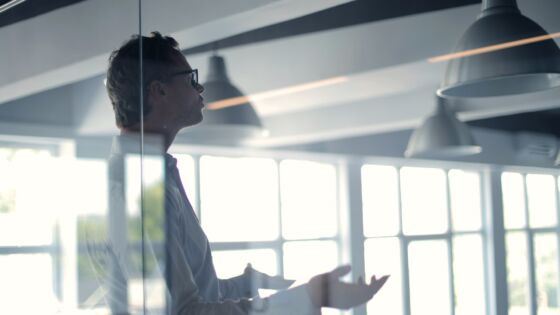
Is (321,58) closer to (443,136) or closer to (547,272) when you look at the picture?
(443,136)

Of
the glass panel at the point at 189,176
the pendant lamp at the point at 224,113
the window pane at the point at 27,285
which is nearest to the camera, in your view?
the pendant lamp at the point at 224,113

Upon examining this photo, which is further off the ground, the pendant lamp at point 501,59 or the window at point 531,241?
the pendant lamp at point 501,59

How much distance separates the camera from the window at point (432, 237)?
3.18ft

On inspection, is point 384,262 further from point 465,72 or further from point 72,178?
point 72,178

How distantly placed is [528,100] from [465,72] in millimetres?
89

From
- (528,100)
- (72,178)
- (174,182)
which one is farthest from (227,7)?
(528,100)

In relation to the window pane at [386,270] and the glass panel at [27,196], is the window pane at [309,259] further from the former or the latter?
the glass panel at [27,196]

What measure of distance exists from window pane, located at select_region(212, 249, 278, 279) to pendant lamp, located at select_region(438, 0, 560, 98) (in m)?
0.43

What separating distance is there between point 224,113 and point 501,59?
1.75 feet

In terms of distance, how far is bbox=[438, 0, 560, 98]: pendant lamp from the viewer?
934 millimetres

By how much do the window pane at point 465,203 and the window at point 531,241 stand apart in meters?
0.04

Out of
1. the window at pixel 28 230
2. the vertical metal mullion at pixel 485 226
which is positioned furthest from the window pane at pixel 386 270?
the window at pixel 28 230

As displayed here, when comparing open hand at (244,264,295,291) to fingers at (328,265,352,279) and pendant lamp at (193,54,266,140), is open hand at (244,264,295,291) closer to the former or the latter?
fingers at (328,265,352,279)

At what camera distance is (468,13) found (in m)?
0.99
